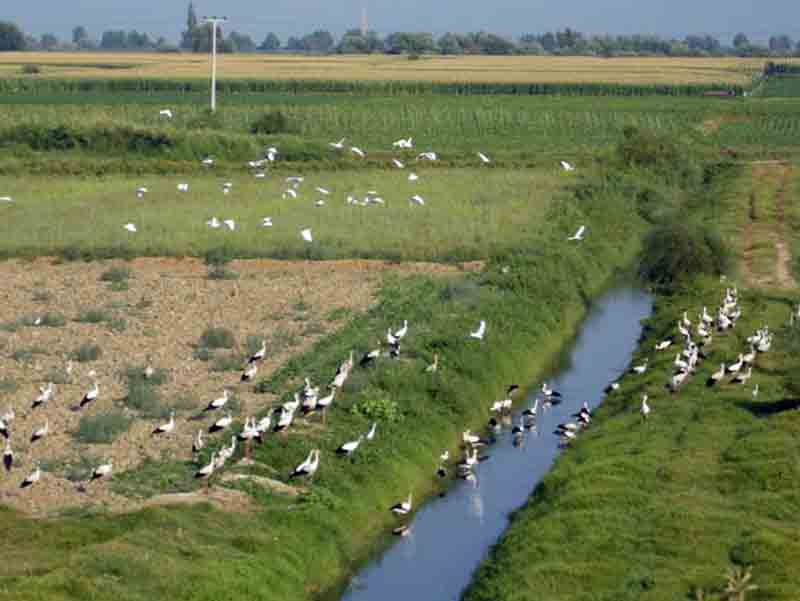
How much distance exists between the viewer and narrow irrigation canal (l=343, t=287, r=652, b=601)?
60.7 ft

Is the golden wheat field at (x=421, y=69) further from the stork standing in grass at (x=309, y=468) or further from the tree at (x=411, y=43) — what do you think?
the stork standing in grass at (x=309, y=468)

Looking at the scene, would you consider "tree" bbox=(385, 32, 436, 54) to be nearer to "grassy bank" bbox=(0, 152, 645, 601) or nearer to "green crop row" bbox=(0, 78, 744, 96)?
"green crop row" bbox=(0, 78, 744, 96)

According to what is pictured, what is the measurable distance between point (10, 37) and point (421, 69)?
185ft

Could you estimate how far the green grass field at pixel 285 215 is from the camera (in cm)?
3675

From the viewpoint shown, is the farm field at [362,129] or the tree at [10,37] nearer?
the farm field at [362,129]

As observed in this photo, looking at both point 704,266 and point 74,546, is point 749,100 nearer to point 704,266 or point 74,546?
point 704,266

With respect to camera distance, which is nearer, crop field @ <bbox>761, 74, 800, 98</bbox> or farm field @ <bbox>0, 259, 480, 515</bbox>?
farm field @ <bbox>0, 259, 480, 515</bbox>

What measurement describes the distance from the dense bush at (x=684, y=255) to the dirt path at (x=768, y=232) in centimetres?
75

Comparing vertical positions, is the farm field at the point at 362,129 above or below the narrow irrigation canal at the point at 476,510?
above

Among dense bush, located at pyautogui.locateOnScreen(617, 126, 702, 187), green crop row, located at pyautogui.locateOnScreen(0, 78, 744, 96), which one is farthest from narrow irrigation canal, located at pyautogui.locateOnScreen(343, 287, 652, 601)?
green crop row, located at pyautogui.locateOnScreen(0, 78, 744, 96)

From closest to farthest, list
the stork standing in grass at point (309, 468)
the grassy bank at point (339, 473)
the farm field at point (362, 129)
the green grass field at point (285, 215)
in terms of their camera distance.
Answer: the grassy bank at point (339, 473) < the stork standing in grass at point (309, 468) < the green grass field at point (285, 215) < the farm field at point (362, 129)

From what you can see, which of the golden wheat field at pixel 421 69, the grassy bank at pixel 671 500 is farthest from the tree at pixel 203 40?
the grassy bank at pixel 671 500

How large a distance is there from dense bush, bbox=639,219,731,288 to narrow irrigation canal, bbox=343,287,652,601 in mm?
5232

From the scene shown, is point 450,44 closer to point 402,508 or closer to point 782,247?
point 782,247
